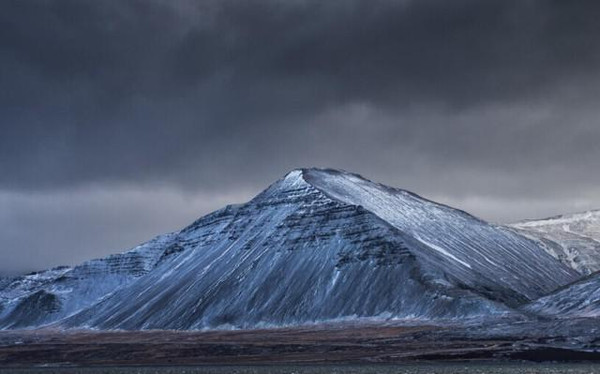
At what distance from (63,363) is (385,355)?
6216cm

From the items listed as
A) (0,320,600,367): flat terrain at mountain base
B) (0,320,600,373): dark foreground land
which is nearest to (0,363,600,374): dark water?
(0,320,600,373): dark foreground land

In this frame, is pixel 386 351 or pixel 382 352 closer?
pixel 382 352

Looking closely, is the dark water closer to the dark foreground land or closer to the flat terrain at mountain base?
the dark foreground land

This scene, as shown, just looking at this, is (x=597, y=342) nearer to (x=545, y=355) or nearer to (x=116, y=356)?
(x=545, y=355)

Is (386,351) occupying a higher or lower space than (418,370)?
higher

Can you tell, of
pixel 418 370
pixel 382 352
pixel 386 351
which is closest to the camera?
pixel 418 370

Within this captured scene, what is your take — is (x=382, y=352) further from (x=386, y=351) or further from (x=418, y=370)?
(x=418, y=370)

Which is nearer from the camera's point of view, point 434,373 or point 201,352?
point 434,373

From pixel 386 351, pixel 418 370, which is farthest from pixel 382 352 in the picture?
pixel 418 370

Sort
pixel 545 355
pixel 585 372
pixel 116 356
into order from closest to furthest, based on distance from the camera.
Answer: pixel 585 372 → pixel 545 355 → pixel 116 356

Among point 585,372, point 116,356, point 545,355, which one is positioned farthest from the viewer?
point 116,356

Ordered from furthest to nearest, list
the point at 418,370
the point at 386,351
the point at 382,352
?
the point at 386,351 < the point at 382,352 < the point at 418,370

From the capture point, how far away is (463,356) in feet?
499

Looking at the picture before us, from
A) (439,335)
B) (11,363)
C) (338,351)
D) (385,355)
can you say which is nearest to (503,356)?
(385,355)
